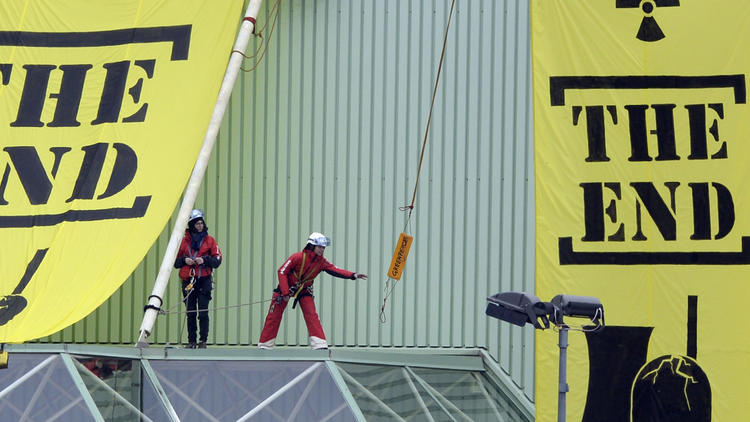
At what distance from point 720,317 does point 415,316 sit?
7989 millimetres

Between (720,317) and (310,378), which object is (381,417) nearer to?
(310,378)

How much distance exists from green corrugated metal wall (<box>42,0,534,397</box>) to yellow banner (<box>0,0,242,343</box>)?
3.61 m

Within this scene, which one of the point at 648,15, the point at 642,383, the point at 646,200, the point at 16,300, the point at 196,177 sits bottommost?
the point at 642,383

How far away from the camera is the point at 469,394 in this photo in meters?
19.1

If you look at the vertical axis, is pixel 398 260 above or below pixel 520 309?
above

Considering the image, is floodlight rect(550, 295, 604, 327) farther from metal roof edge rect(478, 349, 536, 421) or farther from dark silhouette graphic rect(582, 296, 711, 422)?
metal roof edge rect(478, 349, 536, 421)

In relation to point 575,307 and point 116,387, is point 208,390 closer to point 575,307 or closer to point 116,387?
point 116,387

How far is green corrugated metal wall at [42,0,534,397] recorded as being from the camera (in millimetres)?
22422

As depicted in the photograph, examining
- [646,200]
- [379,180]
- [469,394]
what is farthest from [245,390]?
[379,180]

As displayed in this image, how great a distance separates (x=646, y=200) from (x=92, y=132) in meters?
8.26

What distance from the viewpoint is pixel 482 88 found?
22.5 metres

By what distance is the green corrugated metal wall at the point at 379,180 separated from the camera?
2242 cm

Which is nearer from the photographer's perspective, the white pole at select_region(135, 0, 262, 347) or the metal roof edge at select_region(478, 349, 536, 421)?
the white pole at select_region(135, 0, 262, 347)

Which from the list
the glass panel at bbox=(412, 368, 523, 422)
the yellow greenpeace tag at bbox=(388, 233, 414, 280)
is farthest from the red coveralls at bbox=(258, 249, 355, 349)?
the yellow greenpeace tag at bbox=(388, 233, 414, 280)
